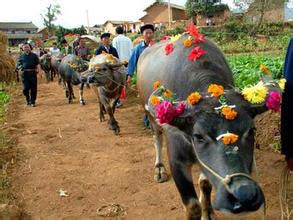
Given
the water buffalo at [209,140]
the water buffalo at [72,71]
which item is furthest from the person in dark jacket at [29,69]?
the water buffalo at [209,140]

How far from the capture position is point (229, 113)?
2.97 metres

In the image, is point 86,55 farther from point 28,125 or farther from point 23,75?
point 28,125

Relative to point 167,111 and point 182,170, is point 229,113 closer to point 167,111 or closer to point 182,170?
point 167,111

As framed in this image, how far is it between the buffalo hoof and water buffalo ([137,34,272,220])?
121 cm

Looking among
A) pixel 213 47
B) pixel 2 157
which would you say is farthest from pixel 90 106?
pixel 213 47

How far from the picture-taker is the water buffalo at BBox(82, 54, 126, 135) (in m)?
8.48

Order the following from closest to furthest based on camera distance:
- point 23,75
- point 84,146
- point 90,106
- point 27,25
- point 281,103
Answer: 1. point 281,103
2. point 84,146
3. point 90,106
4. point 23,75
5. point 27,25

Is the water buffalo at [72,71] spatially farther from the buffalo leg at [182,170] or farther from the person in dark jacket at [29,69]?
the buffalo leg at [182,170]

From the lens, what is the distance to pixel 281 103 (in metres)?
3.22

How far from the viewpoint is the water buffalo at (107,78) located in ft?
27.8

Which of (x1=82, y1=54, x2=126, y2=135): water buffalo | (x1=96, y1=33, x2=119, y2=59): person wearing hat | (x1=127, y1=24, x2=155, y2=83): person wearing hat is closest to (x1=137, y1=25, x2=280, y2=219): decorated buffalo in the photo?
(x1=127, y1=24, x2=155, y2=83): person wearing hat

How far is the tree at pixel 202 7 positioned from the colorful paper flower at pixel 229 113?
40695 mm

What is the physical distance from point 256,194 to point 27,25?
93.1m

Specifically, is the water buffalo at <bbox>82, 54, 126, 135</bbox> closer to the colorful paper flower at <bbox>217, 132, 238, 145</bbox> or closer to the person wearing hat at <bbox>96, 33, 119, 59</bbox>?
the person wearing hat at <bbox>96, 33, 119, 59</bbox>
